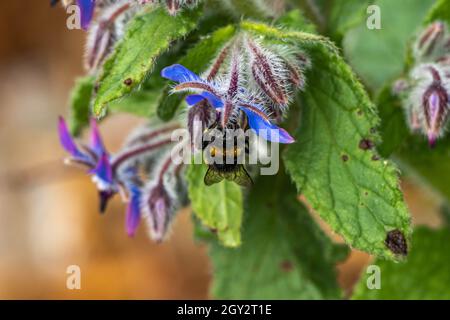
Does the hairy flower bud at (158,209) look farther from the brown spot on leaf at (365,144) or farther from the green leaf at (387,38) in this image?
the green leaf at (387,38)

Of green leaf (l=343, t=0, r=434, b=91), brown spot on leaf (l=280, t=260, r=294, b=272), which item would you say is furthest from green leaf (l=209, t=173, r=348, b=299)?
green leaf (l=343, t=0, r=434, b=91)

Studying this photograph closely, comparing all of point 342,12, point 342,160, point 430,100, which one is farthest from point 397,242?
point 342,12

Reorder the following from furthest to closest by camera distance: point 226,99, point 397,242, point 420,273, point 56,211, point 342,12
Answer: point 56,211
point 420,273
point 342,12
point 397,242
point 226,99

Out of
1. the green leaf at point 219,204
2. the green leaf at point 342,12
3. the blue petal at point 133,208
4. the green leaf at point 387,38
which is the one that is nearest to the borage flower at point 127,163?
the blue petal at point 133,208

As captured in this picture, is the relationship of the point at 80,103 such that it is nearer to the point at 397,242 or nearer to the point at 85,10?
the point at 85,10

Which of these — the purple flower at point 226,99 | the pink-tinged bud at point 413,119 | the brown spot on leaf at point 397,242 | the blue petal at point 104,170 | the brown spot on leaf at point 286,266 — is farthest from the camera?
the brown spot on leaf at point 286,266

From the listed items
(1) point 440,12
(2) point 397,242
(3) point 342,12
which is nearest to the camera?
(2) point 397,242

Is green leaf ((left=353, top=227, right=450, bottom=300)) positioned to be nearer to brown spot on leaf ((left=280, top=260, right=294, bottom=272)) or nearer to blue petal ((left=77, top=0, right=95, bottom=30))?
brown spot on leaf ((left=280, top=260, right=294, bottom=272))

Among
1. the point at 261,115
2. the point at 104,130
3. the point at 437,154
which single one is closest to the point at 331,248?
the point at 437,154
